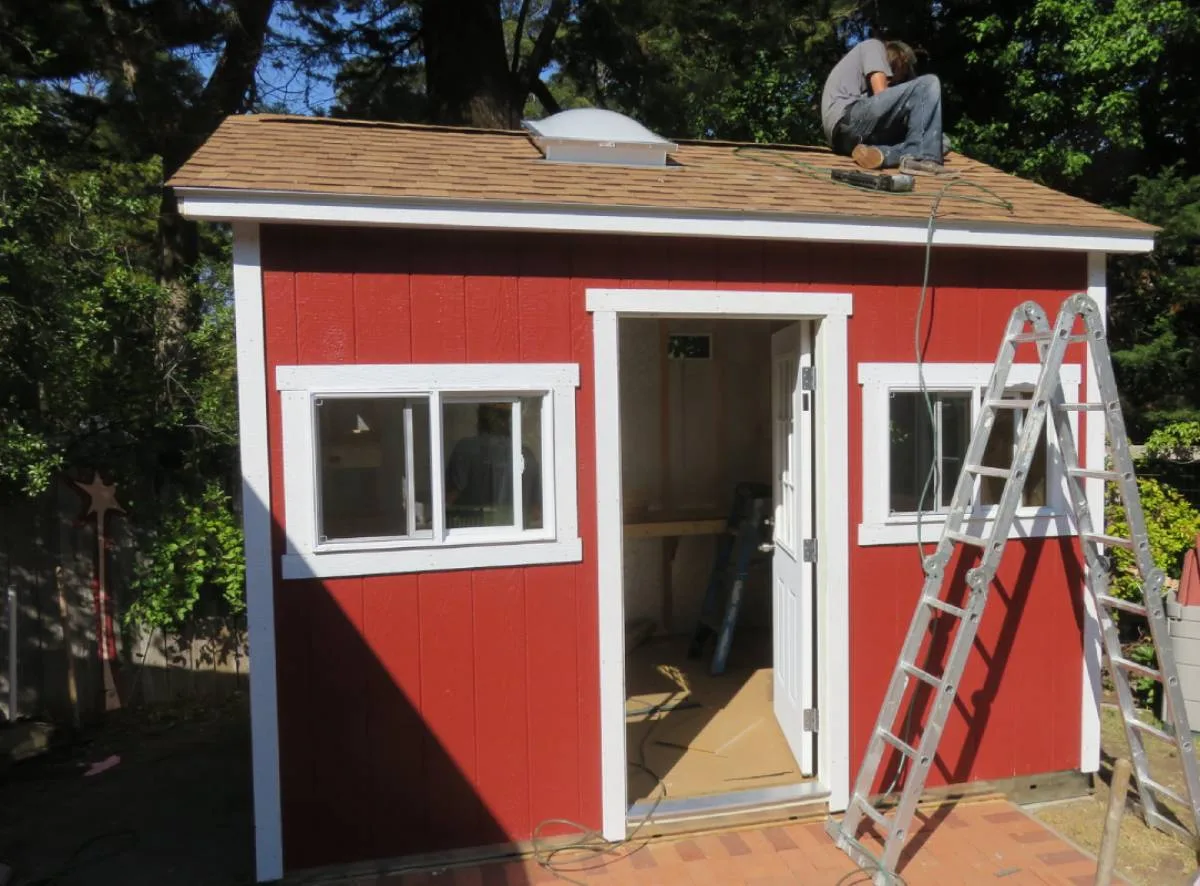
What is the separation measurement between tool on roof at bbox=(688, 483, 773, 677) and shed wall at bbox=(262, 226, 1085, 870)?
181 centimetres

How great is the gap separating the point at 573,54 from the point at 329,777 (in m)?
9.80

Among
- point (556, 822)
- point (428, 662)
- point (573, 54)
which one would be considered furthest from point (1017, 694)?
point (573, 54)

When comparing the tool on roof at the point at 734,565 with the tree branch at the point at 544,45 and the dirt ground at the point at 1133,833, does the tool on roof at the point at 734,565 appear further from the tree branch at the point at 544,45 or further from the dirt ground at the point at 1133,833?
the tree branch at the point at 544,45

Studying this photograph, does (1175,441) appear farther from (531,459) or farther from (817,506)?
(531,459)

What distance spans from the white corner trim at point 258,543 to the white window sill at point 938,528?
264cm

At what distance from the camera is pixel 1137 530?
3.69 meters

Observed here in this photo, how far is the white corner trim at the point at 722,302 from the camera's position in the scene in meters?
3.74

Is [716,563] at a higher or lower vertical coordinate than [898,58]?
lower

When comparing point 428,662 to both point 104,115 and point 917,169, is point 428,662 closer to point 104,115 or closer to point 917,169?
point 917,169

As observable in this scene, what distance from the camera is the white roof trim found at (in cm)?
328

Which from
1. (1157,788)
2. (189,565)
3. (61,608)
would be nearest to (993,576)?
(1157,788)

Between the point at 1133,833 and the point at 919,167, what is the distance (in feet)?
Result: 11.8

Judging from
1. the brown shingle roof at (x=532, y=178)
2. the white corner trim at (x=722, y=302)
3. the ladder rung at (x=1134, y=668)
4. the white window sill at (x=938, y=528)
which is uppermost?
the brown shingle roof at (x=532, y=178)

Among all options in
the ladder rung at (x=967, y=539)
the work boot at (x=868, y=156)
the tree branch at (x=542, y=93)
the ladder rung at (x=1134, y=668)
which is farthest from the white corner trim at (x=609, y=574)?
the tree branch at (x=542, y=93)
